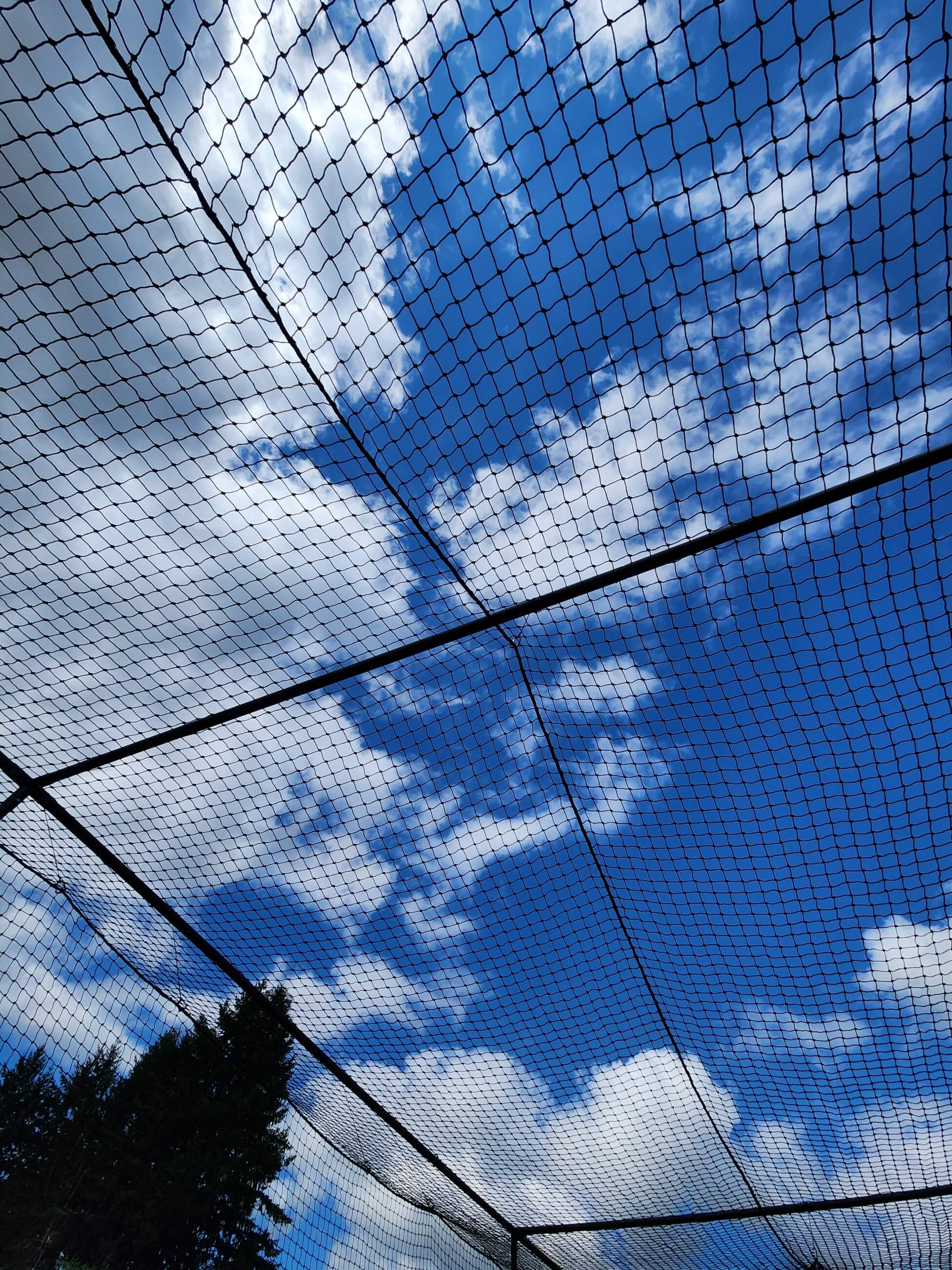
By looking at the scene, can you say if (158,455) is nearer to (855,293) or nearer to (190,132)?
(190,132)

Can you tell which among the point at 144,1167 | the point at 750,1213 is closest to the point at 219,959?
the point at 750,1213

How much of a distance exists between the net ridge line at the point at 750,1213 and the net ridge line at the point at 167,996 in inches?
23.2

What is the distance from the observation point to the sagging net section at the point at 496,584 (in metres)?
1.75

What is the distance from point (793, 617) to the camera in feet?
8.63

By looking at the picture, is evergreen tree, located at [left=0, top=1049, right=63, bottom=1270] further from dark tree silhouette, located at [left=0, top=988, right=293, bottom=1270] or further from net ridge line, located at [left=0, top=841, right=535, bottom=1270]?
net ridge line, located at [left=0, top=841, right=535, bottom=1270]

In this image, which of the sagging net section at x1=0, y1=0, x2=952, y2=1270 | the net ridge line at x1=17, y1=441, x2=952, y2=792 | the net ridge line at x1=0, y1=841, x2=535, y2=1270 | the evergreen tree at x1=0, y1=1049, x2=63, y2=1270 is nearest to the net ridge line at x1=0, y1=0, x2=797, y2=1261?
the sagging net section at x1=0, y1=0, x2=952, y2=1270

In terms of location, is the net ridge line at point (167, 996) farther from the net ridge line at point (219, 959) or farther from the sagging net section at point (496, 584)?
the net ridge line at point (219, 959)

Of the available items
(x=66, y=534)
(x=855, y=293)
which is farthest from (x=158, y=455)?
(x=855, y=293)

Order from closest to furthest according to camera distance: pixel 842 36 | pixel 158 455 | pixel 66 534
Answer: pixel 842 36 < pixel 158 455 < pixel 66 534

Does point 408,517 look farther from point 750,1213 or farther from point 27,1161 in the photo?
point 27,1161

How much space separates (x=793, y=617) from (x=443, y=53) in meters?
2.06

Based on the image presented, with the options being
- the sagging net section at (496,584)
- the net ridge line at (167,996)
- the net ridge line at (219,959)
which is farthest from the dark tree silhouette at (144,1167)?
the sagging net section at (496,584)

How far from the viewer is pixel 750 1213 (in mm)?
4867

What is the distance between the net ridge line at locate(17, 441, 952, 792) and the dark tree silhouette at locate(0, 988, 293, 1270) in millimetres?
8158
